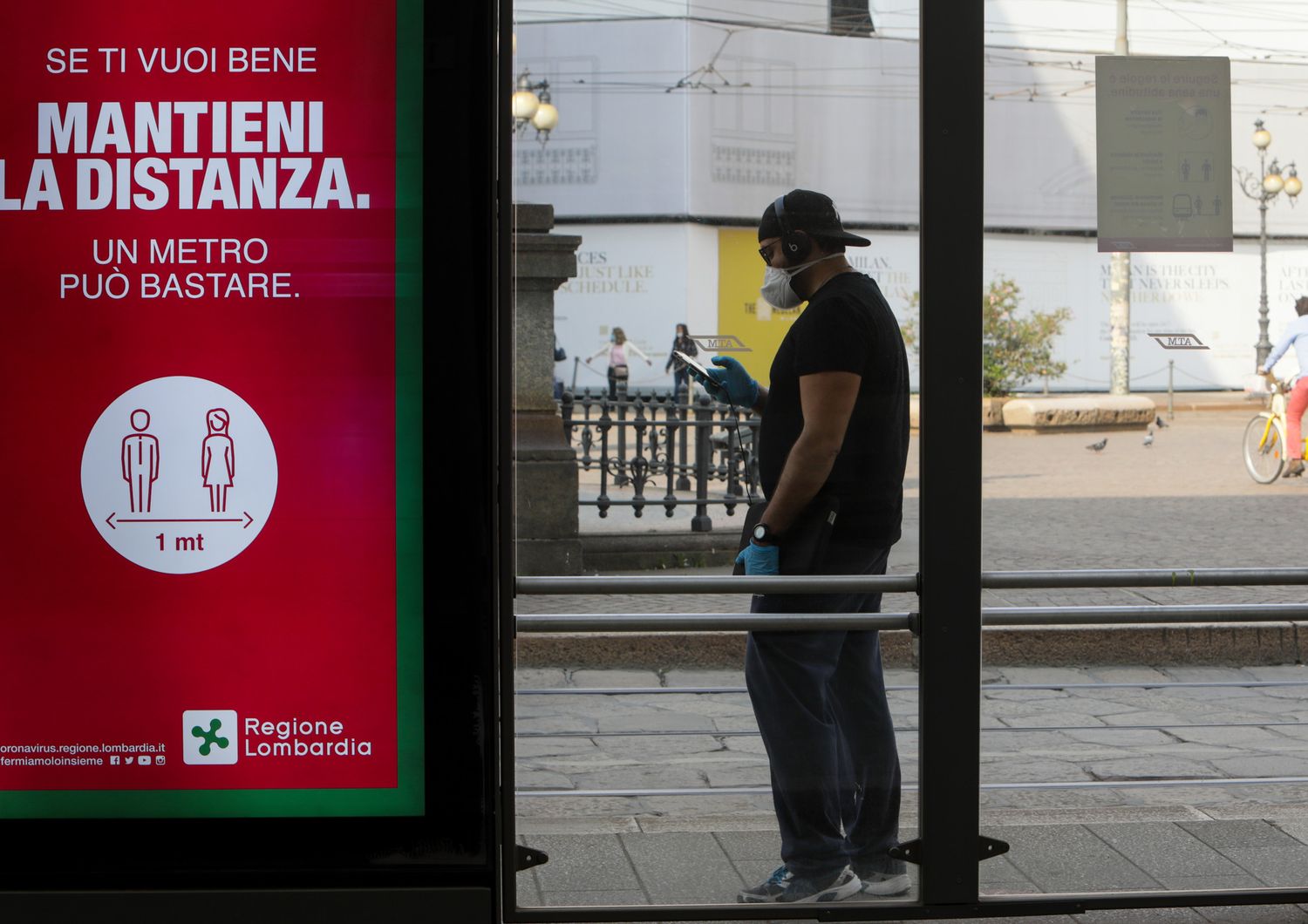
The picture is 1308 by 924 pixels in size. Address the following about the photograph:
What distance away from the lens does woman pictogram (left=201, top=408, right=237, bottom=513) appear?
9.41ft

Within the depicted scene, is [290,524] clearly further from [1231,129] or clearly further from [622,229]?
[1231,129]

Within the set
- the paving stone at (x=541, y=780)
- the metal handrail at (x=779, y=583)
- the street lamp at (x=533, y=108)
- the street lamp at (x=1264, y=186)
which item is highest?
the street lamp at (x=533, y=108)

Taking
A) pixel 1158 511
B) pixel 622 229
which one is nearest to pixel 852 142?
pixel 622 229

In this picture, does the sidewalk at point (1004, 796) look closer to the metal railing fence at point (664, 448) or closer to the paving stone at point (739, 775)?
the paving stone at point (739, 775)

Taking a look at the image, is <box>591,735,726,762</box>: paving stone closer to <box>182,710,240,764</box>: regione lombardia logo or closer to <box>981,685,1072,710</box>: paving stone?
<box>182,710,240,764</box>: regione lombardia logo

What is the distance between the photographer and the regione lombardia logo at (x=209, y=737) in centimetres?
291

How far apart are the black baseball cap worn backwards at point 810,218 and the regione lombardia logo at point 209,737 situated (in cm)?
147

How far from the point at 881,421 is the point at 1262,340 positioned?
3.37 ft

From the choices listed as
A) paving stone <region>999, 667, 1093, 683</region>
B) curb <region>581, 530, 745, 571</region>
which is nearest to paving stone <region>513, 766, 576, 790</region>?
curb <region>581, 530, 745, 571</region>

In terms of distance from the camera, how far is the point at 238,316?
9.41 ft

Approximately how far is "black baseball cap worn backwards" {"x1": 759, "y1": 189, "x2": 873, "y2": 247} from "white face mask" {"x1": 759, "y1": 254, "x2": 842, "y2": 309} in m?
0.05

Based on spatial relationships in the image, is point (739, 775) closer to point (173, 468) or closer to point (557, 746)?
point (557, 746)

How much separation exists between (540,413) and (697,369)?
1677 mm

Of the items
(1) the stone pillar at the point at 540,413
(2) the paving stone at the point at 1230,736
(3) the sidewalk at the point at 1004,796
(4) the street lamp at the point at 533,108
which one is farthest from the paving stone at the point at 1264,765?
(4) the street lamp at the point at 533,108
